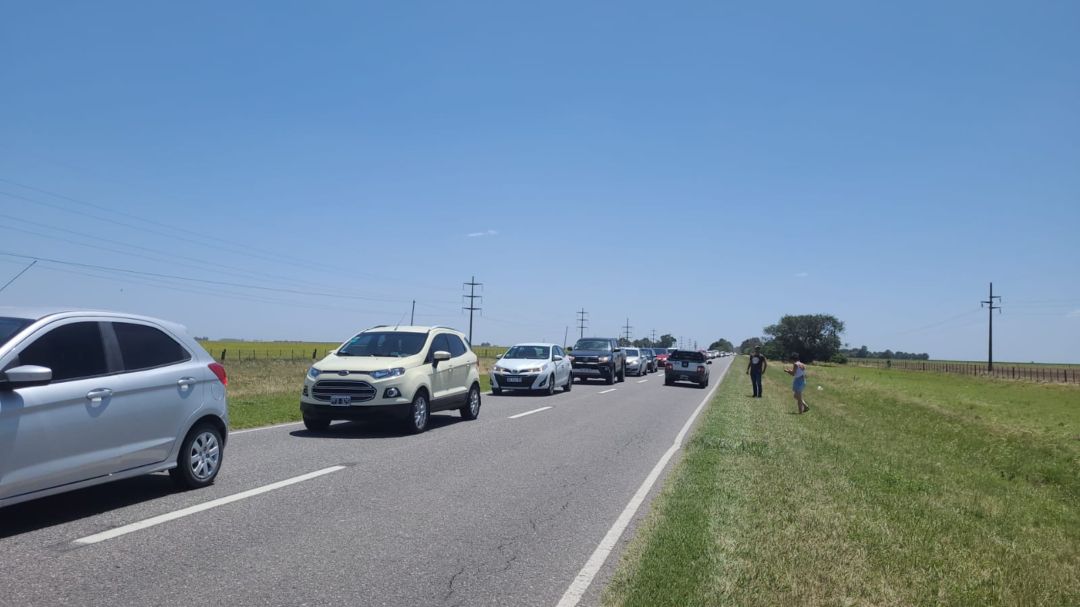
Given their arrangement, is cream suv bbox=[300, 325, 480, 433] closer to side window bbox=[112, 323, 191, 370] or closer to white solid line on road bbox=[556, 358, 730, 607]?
white solid line on road bbox=[556, 358, 730, 607]

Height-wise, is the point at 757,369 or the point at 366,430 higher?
the point at 757,369

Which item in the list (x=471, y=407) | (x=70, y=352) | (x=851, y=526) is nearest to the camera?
(x=70, y=352)

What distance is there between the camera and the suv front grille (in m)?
12.2

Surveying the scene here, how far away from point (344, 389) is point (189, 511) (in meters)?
5.65

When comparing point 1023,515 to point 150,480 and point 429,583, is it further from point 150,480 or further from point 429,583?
point 150,480

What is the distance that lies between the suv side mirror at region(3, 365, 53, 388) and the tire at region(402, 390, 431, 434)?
7.03 meters

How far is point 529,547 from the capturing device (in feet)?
19.3

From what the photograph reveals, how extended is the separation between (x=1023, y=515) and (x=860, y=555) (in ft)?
13.9

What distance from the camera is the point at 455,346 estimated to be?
15.2 meters

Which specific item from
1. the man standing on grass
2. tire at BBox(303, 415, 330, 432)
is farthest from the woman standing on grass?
tire at BBox(303, 415, 330, 432)

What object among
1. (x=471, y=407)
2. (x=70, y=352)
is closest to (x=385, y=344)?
(x=471, y=407)

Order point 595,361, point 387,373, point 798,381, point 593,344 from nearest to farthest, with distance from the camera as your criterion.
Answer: point 387,373, point 798,381, point 595,361, point 593,344

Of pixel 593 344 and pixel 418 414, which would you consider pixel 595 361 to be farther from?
pixel 418 414

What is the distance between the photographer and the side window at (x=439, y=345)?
45.5 ft
